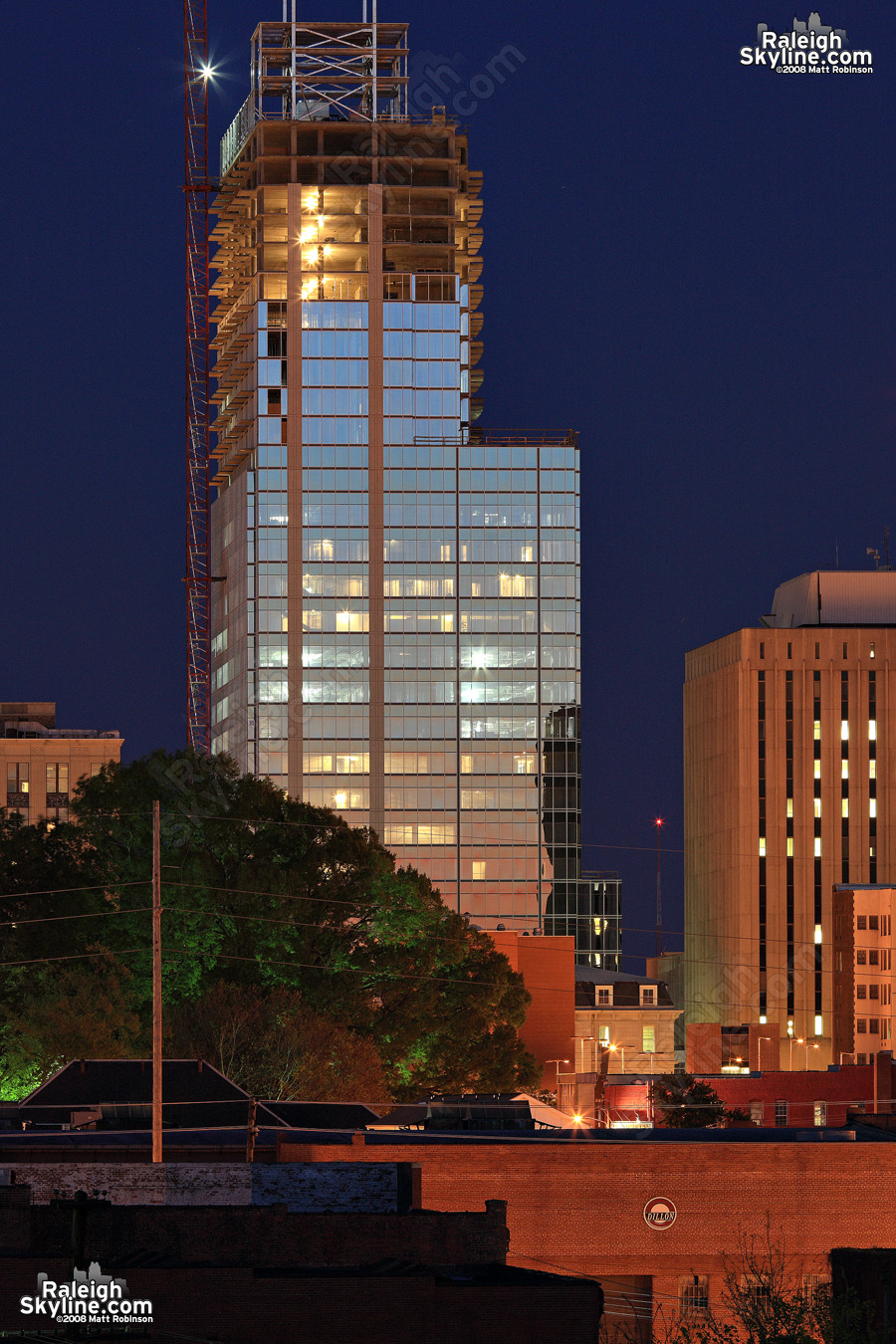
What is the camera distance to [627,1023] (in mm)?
195625

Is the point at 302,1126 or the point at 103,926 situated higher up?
the point at 103,926

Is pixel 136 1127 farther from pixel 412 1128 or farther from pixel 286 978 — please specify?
pixel 286 978

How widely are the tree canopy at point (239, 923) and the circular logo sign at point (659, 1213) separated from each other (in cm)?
2884

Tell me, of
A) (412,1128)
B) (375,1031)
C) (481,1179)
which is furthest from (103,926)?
(481,1179)

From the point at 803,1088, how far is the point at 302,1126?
226ft

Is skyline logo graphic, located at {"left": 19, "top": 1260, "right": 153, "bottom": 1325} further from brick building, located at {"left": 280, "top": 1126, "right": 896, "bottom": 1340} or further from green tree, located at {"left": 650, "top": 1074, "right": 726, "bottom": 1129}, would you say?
green tree, located at {"left": 650, "top": 1074, "right": 726, "bottom": 1129}

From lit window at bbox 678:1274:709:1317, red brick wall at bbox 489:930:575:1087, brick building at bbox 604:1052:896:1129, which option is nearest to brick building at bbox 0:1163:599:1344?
lit window at bbox 678:1274:709:1317

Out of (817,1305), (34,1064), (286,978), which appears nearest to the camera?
(817,1305)

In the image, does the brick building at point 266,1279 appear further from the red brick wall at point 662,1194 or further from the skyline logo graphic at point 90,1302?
the red brick wall at point 662,1194

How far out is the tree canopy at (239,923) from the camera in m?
107

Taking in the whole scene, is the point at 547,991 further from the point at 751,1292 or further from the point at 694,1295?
the point at 751,1292

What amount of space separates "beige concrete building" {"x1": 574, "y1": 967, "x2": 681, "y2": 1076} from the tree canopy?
7453 cm

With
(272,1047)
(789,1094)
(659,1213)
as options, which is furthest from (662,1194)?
(789,1094)

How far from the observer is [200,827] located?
111188 millimetres
